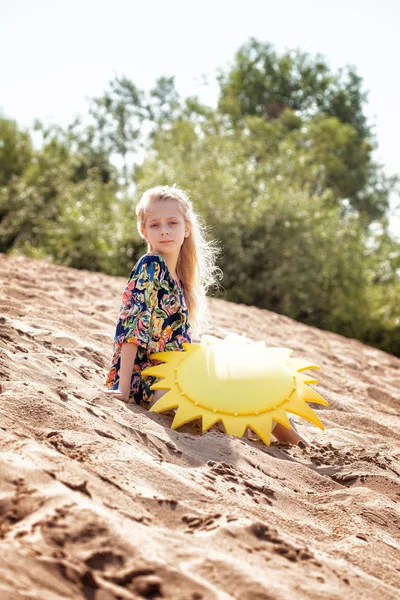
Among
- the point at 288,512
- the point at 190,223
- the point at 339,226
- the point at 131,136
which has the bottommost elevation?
the point at 288,512

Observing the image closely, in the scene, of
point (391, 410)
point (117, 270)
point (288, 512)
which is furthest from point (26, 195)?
point (288, 512)

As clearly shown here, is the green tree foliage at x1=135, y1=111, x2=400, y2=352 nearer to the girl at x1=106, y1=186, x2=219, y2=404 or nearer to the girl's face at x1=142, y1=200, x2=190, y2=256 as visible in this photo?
the girl at x1=106, y1=186, x2=219, y2=404

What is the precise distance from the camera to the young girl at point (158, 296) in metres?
3.07

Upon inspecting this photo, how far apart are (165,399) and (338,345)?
4525mm

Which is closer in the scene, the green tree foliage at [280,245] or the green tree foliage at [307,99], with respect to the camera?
the green tree foliage at [280,245]

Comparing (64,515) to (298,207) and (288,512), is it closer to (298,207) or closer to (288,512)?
(288,512)

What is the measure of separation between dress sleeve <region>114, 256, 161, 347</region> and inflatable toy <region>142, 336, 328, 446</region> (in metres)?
0.17

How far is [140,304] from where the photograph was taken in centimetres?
314

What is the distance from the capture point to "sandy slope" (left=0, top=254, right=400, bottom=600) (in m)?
1.41

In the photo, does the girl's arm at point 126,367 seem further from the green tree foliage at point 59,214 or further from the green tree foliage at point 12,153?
the green tree foliage at point 12,153

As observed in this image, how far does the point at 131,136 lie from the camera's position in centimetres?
2828

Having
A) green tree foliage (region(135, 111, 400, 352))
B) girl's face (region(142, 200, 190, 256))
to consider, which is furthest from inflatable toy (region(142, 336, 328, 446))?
green tree foliage (region(135, 111, 400, 352))

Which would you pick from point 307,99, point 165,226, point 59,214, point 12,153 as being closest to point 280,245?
point 59,214

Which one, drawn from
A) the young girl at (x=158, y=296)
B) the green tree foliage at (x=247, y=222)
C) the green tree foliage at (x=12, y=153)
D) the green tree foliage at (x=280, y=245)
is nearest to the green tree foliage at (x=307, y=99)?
the green tree foliage at (x=247, y=222)
